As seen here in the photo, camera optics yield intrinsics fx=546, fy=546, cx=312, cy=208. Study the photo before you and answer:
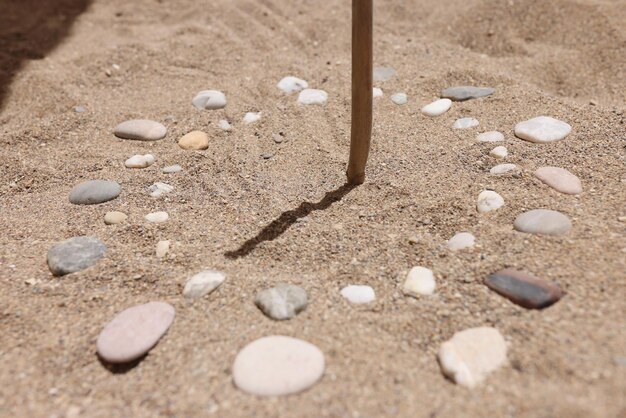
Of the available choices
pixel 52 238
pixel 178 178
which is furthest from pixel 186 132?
pixel 52 238

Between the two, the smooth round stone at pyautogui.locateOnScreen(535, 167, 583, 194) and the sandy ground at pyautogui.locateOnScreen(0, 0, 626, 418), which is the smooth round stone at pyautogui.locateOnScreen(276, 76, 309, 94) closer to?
the sandy ground at pyautogui.locateOnScreen(0, 0, 626, 418)

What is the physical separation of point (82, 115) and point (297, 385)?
1.85 meters

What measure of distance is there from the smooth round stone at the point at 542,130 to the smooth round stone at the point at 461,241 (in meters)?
0.68

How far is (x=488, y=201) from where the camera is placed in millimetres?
1798

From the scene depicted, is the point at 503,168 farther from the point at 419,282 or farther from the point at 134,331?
the point at 134,331

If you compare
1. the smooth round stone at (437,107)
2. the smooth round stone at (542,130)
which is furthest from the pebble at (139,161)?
the smooth round stone at (542,130)

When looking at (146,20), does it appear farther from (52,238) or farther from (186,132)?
(52,238)

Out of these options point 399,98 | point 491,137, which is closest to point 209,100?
point 399,98

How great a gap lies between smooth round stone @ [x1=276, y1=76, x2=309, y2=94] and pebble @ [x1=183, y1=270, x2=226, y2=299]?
1305mm

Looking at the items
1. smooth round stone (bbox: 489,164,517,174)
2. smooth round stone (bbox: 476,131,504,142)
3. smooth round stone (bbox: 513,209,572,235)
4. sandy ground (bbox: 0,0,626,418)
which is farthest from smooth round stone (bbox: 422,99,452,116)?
smooth round stone (bbox: 513,209,572,235)

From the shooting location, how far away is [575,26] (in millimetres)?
2930

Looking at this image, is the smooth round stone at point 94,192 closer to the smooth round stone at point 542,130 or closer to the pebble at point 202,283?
the pebble at point 202,283

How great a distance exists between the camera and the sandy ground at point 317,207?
4.17ft

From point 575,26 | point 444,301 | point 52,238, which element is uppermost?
point 575,26
